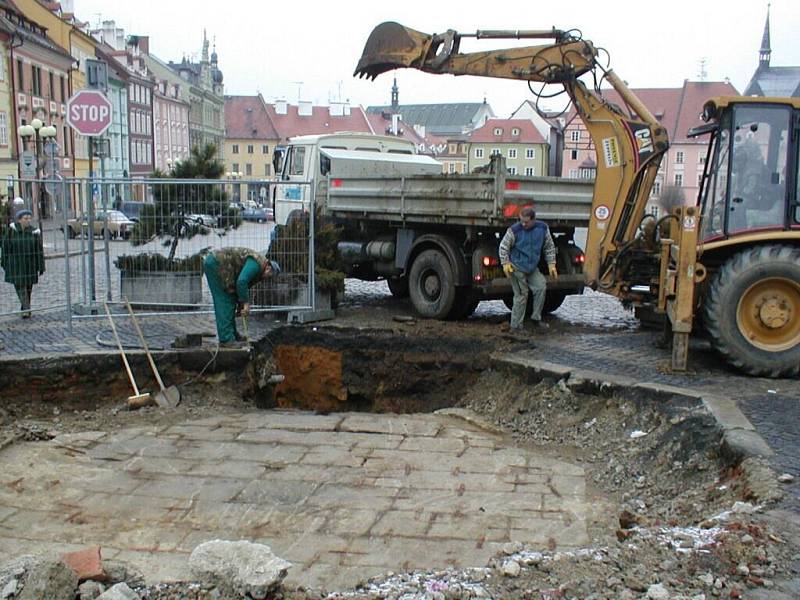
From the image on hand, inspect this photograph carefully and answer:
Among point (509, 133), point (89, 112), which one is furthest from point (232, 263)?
point (509, 133)

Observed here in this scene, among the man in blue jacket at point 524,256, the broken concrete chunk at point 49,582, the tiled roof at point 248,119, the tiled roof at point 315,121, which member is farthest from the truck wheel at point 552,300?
the tiled roof at point 248,119

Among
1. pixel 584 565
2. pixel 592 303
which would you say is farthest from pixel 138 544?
pixel 592 303

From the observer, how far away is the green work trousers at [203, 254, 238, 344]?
8977mm

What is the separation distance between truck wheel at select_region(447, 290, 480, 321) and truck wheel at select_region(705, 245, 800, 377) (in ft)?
12.0

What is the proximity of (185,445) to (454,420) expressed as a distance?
2.53 m

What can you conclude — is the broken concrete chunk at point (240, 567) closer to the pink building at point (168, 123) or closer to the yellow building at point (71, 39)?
the yellow building at point (71, 39)


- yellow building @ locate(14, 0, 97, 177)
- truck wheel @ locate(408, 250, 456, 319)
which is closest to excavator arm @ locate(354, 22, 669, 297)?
truck wheel @ locate(408, 250, 456, 319)

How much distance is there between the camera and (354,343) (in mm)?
9953

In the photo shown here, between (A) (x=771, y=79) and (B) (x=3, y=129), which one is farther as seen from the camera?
(A) (x=771, y=79)

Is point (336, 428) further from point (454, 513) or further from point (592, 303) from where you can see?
point (592, 303)

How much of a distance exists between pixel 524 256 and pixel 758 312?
2.82m

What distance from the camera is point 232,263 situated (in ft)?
29.7

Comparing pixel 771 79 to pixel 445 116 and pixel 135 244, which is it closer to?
pixel 135 244

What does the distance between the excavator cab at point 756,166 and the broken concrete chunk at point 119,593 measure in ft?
22.0
